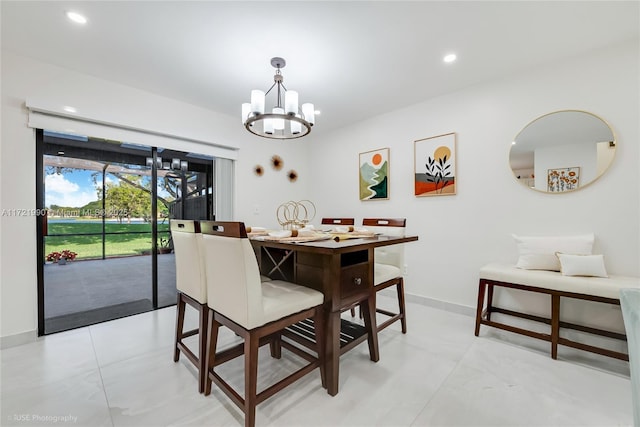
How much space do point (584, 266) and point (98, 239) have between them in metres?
4.71

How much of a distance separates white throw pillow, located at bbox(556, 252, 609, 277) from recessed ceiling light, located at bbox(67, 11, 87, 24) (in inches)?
161

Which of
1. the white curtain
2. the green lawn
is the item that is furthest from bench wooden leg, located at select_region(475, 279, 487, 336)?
the green lawn

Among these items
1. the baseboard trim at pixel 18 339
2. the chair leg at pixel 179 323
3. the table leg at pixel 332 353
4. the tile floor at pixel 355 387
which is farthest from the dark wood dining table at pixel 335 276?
the baseboard trim at pixel 18 339

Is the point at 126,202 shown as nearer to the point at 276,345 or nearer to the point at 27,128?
the point at 27,128

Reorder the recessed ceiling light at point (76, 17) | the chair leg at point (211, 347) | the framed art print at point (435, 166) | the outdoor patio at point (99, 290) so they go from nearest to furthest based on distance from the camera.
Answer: the chair leg at point (211, 347)
the recessed ceiling light at point (76, 17)
the outdoor patio at point (99, 290)
the framed art print at point (435, 166)

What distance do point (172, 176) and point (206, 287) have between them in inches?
85.6

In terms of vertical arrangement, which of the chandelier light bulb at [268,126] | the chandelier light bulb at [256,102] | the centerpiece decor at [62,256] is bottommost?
the centerpiece decor at [62,256]

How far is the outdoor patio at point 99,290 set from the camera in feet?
8.67

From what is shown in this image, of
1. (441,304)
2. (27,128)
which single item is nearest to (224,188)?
(27,128)

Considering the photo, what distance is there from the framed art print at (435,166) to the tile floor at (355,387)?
1.63 metres

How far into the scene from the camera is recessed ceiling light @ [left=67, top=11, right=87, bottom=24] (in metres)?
1.78

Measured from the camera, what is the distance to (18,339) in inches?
87.0

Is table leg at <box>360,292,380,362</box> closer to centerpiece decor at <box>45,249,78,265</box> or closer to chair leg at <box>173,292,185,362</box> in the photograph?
chair leg at <box>173,292,185,362</box>

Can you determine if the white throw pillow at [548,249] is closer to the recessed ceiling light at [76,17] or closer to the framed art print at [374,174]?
the framed art print at [374,174]
